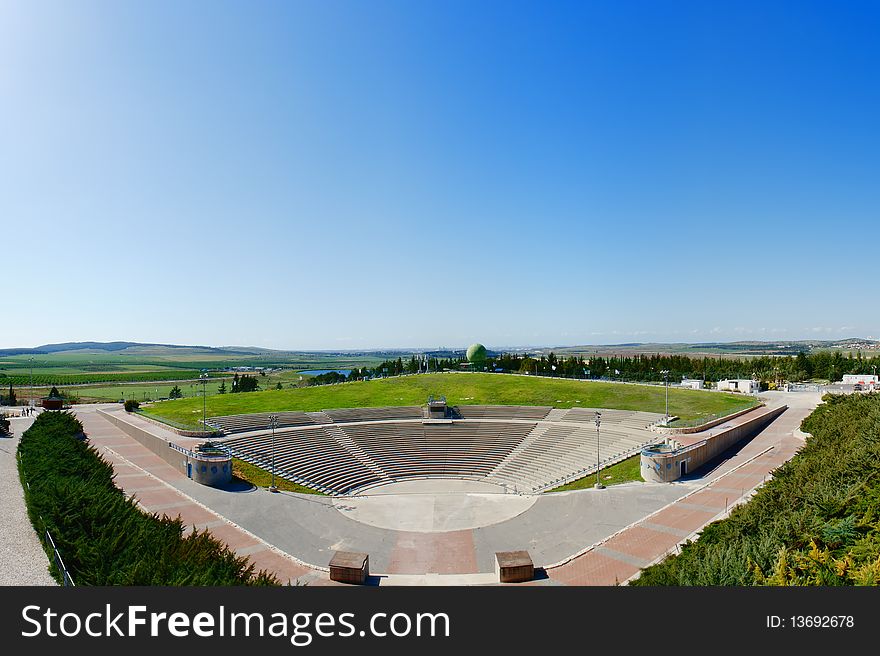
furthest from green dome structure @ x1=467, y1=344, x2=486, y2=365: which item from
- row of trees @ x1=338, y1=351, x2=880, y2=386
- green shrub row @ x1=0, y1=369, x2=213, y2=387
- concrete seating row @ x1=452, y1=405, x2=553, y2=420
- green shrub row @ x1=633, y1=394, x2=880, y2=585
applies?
green shrub row @ x1=0, y1=369, x2=213, y2=387

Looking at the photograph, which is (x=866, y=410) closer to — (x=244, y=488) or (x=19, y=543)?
(x=244, y=488)

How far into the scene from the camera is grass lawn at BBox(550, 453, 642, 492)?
28953 mm

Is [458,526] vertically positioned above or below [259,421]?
below

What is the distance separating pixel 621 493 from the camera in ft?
84.9

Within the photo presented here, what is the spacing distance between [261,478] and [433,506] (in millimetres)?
11772

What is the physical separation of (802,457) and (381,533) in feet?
67.1

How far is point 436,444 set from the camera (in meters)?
40.2

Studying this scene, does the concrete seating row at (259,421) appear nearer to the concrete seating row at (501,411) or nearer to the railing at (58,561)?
the concrete seating row at (501,411)

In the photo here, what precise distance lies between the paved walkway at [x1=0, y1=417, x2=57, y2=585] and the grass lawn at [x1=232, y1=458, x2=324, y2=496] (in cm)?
1111

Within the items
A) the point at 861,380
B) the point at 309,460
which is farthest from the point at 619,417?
the point at 861,380

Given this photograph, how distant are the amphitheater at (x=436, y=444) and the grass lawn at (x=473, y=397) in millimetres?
2986

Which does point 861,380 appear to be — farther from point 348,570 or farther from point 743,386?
point 348,570

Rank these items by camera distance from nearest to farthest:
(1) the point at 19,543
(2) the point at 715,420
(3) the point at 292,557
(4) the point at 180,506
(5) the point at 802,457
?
(1) the point at 19,543
(3) the point at 292,557
(5) the point at 802,457
(4) the point at 180,506
(2) the point at 715,420

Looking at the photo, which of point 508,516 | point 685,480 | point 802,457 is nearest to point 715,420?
point 685,480
